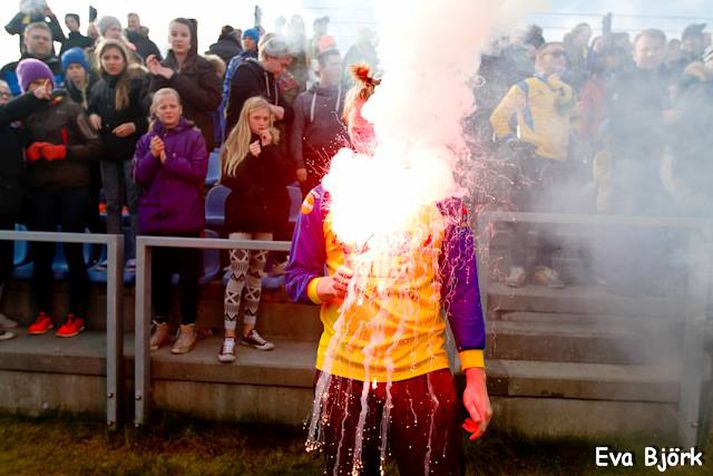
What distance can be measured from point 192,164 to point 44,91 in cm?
144

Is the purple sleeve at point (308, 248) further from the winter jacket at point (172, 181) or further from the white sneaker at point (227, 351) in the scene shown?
the winter jacket at point (172, 181)

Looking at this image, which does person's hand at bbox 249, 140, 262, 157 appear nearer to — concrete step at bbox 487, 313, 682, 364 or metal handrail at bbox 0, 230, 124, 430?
metal handrail at bbox 0, 230, 124, 430

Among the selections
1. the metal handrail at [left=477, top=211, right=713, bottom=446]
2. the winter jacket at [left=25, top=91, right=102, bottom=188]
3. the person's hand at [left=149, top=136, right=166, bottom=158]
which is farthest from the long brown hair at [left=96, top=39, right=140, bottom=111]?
the metal handrail at [left=477, top=211, right=713, bottom=446]

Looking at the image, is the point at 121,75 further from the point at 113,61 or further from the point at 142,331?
the point at 142,331

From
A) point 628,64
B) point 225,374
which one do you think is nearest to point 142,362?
point 225,374

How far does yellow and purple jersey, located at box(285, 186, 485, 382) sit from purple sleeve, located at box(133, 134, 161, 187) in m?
2.59

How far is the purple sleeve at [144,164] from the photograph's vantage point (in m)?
4.31

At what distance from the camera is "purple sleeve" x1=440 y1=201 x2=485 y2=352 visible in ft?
6.80

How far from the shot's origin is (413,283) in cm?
205

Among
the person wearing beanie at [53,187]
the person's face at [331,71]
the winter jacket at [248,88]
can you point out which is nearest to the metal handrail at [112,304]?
the person wearing beanie at [53,187]

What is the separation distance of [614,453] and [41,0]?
592cm

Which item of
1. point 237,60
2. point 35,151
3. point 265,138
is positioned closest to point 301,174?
point 265,138

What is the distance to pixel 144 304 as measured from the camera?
392cm

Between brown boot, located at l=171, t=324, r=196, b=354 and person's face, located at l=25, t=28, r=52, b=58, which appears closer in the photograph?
brown boot, located at l=171, t=324, r=196, b=354
